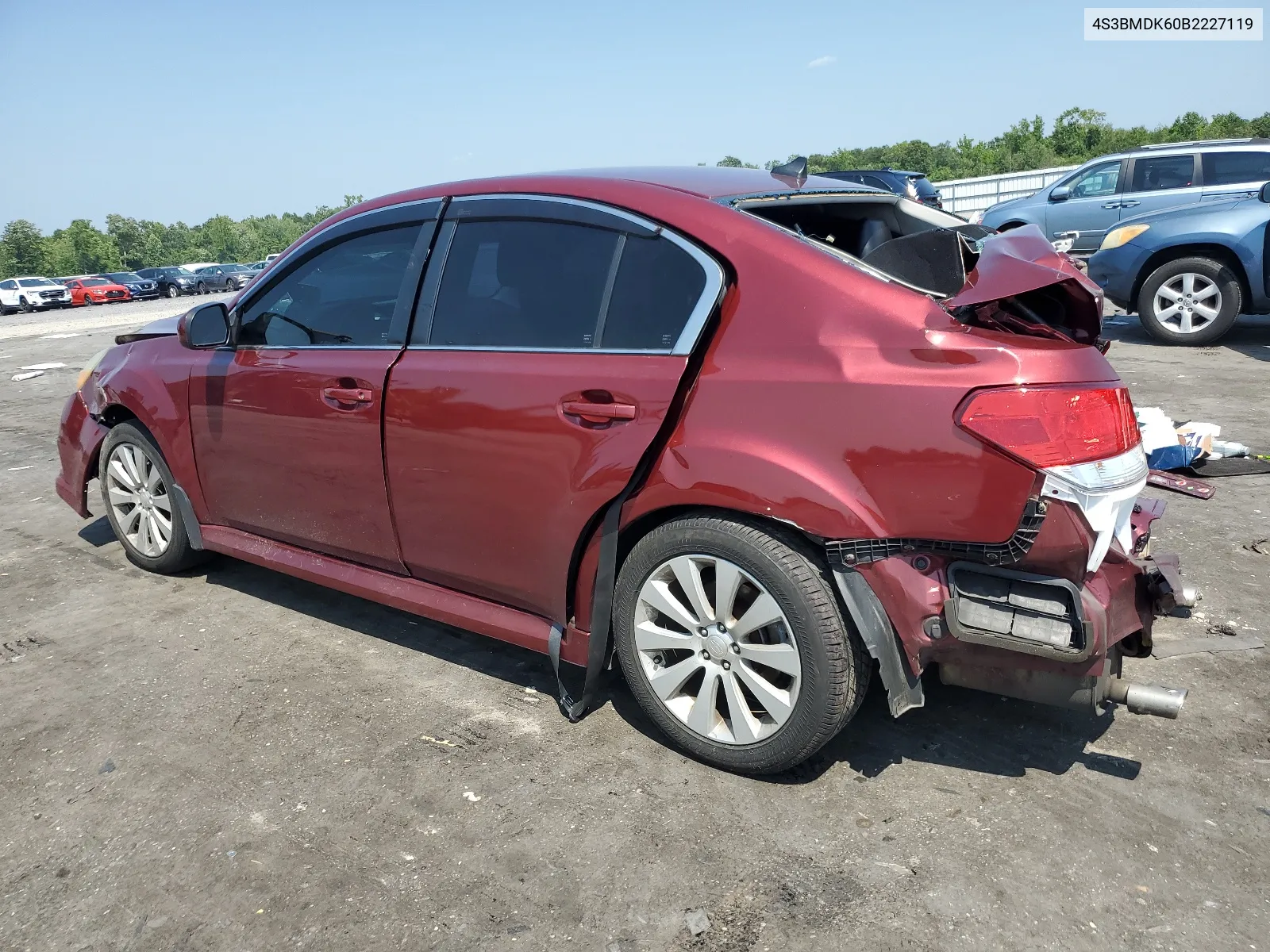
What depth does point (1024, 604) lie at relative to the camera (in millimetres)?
2391

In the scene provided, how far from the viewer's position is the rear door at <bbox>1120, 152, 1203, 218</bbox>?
1166cm

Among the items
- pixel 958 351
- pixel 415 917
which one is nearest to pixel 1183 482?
pixel 958 351

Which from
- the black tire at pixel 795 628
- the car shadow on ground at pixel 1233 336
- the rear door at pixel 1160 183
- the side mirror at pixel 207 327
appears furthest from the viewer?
the rear door at pixel 1160 183

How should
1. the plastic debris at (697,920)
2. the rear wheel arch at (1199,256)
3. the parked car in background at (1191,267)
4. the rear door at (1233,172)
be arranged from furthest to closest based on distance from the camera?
1. the rear door at (1233,172)
2. the rear wheel arch at (1199,256)
3. the parked car in background at (1191,267)
4. the plastic debris at (697,920)

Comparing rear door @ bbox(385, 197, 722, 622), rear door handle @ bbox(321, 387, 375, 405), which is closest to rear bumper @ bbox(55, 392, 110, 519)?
rear door handle @ bbox(321, 387, 375, 405)

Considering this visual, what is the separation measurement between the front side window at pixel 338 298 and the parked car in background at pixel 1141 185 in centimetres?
941

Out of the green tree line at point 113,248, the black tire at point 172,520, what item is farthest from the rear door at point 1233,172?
the green tree line at point 113,248

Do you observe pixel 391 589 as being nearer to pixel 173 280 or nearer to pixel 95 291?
pixel 95 291

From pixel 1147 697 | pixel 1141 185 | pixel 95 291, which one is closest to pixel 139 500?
pixel 1147 697

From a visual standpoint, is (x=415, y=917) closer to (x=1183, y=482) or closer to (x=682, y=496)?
(x=682, y=496)

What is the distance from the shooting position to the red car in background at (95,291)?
4233 cm

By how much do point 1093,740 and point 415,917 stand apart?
2.07 meters

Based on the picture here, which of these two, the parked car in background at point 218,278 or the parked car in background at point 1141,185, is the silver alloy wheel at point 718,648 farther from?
the parked car in background at point 218,278

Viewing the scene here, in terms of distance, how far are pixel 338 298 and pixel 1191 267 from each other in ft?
27.5
